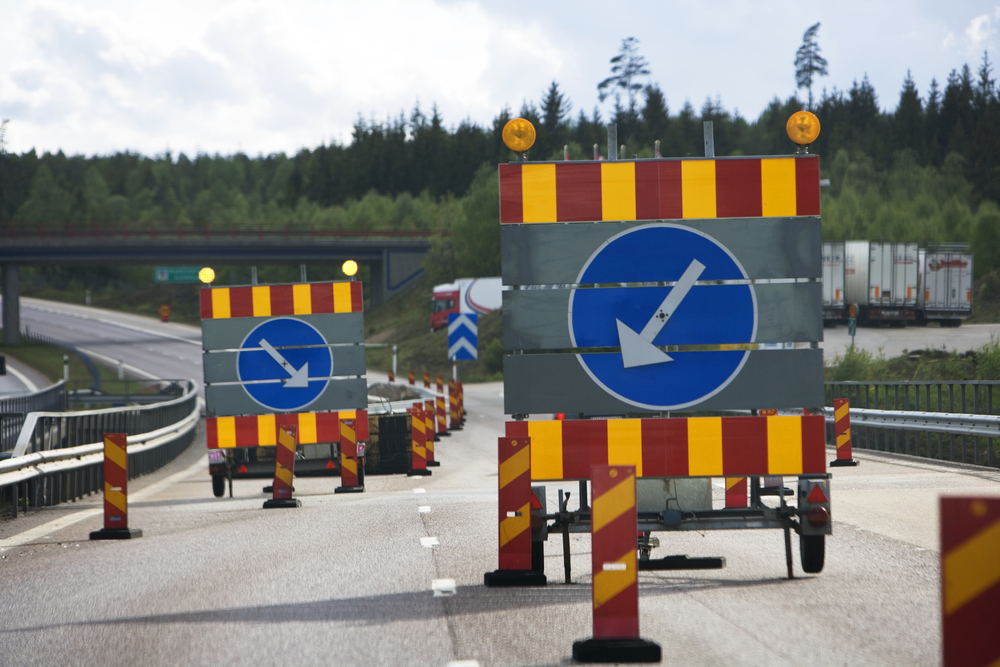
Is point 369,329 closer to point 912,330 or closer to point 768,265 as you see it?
point 912,330

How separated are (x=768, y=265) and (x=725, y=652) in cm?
253

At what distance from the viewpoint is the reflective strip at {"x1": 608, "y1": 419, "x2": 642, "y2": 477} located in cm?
656

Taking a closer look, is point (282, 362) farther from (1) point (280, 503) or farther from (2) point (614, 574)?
(2) point (614, 574)

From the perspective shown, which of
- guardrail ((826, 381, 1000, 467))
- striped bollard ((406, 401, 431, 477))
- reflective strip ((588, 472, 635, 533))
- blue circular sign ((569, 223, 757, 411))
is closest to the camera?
reflective strip ((588, 472, 635, 533))

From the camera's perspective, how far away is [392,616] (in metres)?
6.08

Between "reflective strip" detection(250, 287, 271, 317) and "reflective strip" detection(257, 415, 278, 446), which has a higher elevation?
"reflective strip" detection(250, 287, 271, 317)

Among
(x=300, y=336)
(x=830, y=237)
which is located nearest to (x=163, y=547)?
(x=300, y=336)

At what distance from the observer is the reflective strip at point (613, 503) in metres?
5.05

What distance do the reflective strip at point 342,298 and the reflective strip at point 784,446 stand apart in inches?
336

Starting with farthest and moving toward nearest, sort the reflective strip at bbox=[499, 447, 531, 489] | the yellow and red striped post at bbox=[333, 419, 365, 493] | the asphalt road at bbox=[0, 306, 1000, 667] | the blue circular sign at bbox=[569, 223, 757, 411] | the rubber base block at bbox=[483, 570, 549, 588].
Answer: the yellow and red striped post at bbox=[333, 419, 365, 493] → the rubber base block at bbox=[483, 570, 549, 588] → the blue circular sign at bbox=[569, 223, 757, 411] → the reflective strip at bbox=[499, 447, 531, 489] → the asphalt road at bbox=[0, 306, 1000, 667]

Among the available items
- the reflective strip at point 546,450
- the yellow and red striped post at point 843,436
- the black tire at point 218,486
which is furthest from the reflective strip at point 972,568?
the yellow and red striped post at point 843,436

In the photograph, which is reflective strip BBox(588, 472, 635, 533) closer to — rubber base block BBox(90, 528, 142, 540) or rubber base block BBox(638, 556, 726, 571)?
rubber base block BBox(638, 556, 726, 571)

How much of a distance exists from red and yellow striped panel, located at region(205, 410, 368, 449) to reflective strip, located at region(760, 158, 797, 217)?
28.9 feet

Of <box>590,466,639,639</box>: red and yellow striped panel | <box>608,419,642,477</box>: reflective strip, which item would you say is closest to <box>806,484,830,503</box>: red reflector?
<box>608,419,642,477</box>: reflective strip
